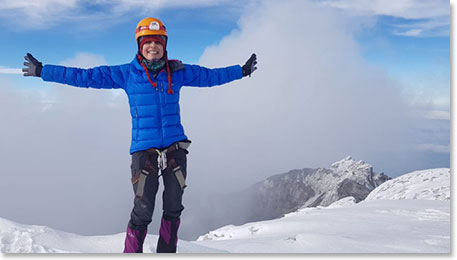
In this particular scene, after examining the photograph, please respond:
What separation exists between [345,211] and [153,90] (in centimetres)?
653

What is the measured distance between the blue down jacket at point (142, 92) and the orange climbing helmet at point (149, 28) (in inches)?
13.4

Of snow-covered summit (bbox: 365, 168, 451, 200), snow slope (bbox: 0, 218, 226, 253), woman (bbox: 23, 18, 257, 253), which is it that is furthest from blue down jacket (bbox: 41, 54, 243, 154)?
snow-covered summit (bbox: 365, 168, 451, 200)

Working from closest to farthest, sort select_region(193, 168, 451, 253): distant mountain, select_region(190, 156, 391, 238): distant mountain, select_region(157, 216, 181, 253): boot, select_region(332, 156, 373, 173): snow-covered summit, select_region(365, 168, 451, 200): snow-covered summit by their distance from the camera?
select_region(157, 216, 181, 253): boot
select_region(193, 168, 451, 253): distant mountain
select_region(365, 168, 451, 200): snow-covered summit
select_region(190, 156, 391, 238): distant mountain
select_region(332, 156, 373, 173): snow-covered summit

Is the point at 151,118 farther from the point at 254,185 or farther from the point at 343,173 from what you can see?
the point at 254,185

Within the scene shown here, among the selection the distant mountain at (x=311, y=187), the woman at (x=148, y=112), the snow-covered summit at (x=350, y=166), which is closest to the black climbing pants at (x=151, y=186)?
the woman at (x=148, y=112)

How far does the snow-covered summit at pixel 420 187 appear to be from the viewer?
1125 cm

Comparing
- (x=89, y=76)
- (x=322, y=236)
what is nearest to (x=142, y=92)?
(x=89, y=76)

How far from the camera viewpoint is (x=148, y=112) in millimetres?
4555

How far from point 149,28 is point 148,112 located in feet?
3.34

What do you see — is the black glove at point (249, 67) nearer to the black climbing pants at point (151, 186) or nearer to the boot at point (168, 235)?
the black climbing pants at point (151, 186)

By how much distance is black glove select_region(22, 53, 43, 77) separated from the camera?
4.50 m

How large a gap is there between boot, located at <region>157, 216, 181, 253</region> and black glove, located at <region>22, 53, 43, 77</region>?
2.35 meters

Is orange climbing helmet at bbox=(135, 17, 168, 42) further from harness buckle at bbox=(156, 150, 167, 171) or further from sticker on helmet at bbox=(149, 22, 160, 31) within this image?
harness buckle at bbox=(156, 150, 167, 171)

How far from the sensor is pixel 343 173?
1537 inches
